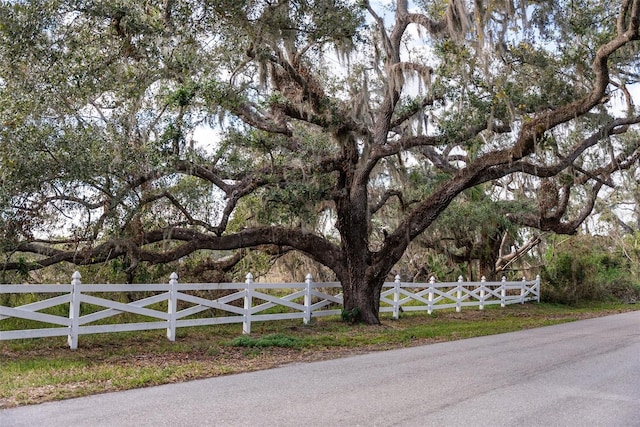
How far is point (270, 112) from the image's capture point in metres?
13.3

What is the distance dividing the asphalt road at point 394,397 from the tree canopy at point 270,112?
4.83 m

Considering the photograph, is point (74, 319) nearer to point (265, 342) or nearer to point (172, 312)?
point (172, 312)

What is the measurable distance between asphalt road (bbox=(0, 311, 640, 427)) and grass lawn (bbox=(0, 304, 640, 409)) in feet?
1.77

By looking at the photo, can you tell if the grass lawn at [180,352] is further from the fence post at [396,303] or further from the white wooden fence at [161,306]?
the fence post at [396,303]

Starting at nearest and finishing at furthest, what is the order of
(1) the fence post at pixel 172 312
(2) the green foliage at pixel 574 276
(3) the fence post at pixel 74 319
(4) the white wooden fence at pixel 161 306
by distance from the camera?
1. (4) the white wooden fence at pixel 161 306
2. (3) the fence post at pixel 74 319
3. (1) the fence post at pixel 172 312
4. (2) the green foliage at pixel 574 276

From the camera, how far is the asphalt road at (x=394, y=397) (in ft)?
17.3

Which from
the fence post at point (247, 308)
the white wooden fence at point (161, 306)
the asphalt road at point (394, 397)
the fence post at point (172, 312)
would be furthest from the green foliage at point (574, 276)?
the fence post at point (172, 312)

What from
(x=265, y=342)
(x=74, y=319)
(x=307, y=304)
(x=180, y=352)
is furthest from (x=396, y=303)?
(x=74, y=319)

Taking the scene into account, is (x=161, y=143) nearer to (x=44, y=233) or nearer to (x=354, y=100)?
(x=44, y=233)

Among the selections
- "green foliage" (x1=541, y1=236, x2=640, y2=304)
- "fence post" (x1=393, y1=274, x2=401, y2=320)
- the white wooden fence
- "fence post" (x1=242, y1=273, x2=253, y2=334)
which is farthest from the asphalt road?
"green foliage" (x1=541, y1=236, x2=640, y2=304)

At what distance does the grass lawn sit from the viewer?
6895 mm

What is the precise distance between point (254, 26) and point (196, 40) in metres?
1.10

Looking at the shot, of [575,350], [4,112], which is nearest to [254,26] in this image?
[4,112]

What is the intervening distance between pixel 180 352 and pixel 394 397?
15.1 feet
